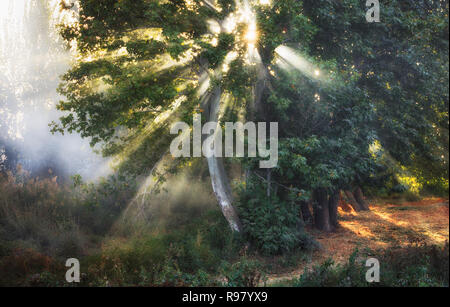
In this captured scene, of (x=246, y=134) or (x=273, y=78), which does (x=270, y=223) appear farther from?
(x=273, y=78)

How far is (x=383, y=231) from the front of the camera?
13.5 metres

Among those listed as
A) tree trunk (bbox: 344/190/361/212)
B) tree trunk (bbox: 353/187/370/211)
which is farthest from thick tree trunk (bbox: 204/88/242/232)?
tree trunk (bbox: 353/187/370/211)

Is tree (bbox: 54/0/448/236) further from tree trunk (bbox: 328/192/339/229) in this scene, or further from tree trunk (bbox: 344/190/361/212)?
tree trunk (bbox: 344/190/361/212)

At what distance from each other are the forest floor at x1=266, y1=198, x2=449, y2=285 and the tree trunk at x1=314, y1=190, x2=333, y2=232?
0.51 meters

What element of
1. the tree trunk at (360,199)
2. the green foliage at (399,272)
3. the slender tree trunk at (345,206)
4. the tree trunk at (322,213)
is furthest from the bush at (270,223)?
the tree trunk at (360,199)

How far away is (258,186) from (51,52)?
718 inches

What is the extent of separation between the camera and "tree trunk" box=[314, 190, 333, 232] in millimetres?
14352

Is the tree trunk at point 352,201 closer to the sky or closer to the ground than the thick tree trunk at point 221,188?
closer to the ground

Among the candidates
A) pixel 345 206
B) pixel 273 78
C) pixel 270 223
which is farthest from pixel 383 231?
pixel 273 78

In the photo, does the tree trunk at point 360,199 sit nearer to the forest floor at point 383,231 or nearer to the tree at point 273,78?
the forest floor at point 383,231

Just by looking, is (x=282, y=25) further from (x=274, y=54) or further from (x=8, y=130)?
(x=8, y=130)

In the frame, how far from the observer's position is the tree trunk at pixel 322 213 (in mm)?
14352

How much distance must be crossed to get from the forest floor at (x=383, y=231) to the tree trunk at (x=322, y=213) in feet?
1.67
